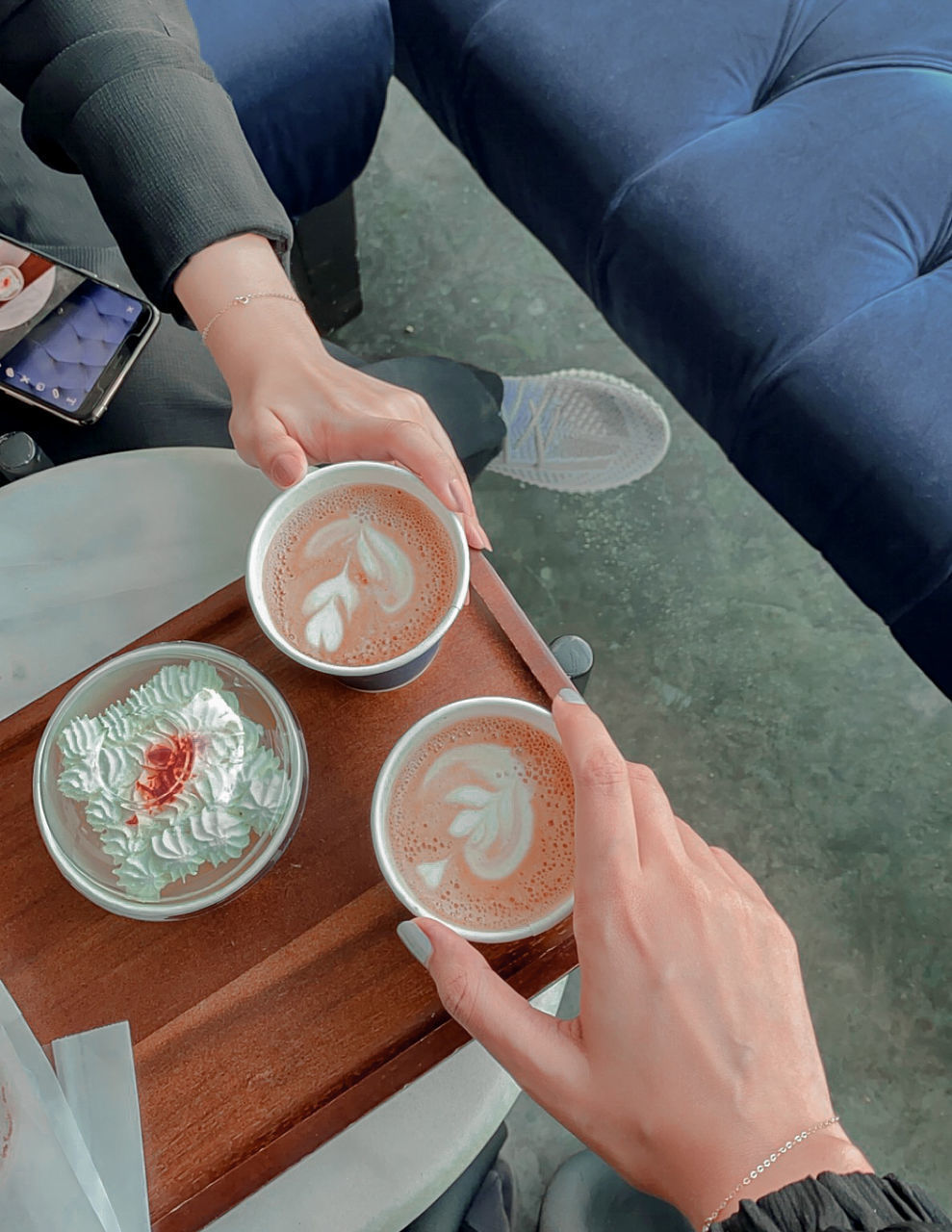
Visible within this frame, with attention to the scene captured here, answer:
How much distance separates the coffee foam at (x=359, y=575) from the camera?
69 centimetres

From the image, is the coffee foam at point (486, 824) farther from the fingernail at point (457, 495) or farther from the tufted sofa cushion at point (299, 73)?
the tufted sofa cushion at point (299, 73)

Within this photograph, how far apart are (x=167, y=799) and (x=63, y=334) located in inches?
20.4

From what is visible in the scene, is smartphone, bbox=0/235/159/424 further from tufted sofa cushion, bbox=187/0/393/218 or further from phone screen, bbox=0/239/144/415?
tufted sofa cushion, bbox=187/0/393/218

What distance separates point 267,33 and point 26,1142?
1155mm

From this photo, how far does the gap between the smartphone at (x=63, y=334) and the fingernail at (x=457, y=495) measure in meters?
0.42

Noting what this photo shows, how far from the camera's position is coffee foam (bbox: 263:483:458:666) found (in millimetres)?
695

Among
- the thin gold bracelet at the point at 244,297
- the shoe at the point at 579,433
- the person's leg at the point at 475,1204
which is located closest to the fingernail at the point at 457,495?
the thin gold bracelet at the point at 244,297

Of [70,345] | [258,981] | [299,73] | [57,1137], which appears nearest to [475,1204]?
[258,981]

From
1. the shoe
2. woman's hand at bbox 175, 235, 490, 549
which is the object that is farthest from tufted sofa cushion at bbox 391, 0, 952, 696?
woman's hand at bbox 175, 235, 490, 549

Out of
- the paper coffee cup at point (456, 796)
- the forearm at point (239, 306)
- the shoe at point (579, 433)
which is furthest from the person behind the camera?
the shoe at point (579, 433)

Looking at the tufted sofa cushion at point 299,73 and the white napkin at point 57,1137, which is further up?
the tufted sofa cushion at point 299,73

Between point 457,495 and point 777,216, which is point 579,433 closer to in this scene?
point 777,216

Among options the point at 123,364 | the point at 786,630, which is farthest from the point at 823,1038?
the point at 123,364

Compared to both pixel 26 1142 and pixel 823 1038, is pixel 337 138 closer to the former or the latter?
pixel 26 1142
